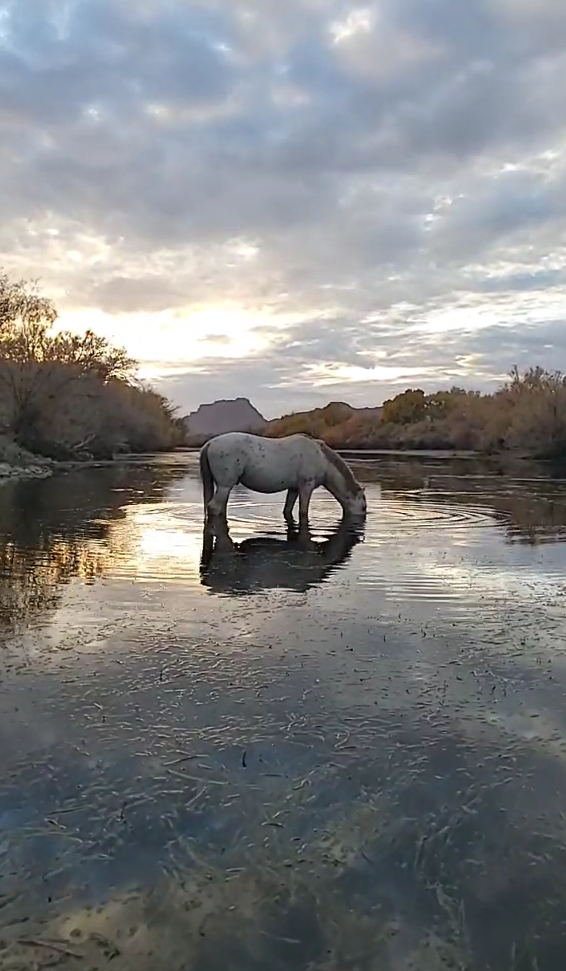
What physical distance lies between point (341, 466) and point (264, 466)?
173 centimetres

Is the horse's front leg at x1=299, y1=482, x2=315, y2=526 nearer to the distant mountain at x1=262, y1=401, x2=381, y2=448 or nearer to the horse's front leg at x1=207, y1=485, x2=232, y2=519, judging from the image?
the horse's front leg at x1=207, y1=485, x2=232, y2=519

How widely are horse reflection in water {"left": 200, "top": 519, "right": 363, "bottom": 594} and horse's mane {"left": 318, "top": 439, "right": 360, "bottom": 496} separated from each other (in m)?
1.48

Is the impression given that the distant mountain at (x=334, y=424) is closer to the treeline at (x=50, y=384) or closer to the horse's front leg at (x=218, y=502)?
the treeline at (x=50, y=384)

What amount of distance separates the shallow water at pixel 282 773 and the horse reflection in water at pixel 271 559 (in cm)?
13

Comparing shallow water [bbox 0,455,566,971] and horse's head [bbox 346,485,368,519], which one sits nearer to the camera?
shallow water [bbox 0,455,566,971]

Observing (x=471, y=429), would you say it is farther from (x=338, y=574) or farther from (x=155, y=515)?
(x=338, y=574)

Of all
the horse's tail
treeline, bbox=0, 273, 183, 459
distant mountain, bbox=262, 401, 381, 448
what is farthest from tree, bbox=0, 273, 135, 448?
distant mountain, bbox=262, 401, 381, 448

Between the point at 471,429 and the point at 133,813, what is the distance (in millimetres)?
65326

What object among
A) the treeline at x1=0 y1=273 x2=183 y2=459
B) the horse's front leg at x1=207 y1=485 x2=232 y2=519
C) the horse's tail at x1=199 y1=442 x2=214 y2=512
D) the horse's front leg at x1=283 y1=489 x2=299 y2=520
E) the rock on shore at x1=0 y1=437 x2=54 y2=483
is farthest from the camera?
the treeline at x1=0 y1=273 x2=183 y2=459

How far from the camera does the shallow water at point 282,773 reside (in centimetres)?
264

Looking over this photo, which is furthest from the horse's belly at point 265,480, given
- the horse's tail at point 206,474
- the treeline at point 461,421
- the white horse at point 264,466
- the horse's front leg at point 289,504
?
the treeline at point 461,421

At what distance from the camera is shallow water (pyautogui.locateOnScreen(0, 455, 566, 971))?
2.64 metres

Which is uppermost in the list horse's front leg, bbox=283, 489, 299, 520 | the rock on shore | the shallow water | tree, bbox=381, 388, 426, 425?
tree, bbox=381, 388, 426, 425

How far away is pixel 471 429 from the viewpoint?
6594cm
